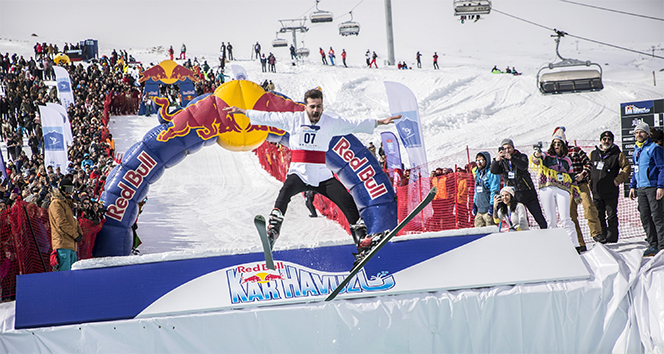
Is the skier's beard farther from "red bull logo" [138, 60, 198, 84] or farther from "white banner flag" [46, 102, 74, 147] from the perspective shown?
"red bull logo" [138, 60, 198, 84]

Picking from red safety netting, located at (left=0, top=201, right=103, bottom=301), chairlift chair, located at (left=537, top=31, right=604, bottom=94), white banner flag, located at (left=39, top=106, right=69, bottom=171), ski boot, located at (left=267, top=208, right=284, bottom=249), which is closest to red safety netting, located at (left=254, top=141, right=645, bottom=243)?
ski boot, located at (left=267, top=208, right=284, bottom=249)

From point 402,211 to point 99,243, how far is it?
14.7 ft

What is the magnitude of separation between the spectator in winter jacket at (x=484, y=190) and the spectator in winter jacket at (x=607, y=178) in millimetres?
1225

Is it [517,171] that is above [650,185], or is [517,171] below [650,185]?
above

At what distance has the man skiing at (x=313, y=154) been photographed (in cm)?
500

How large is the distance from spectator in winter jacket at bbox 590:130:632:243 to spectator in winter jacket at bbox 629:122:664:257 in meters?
0.51

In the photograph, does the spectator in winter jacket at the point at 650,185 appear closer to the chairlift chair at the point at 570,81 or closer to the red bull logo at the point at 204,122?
the red bull logo at the point at 204,122

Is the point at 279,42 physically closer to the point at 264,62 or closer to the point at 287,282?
the point at 264,62

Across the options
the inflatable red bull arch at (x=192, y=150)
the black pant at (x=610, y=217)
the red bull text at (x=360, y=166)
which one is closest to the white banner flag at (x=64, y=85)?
the inflatable red bull arch at (x=192, y=150)

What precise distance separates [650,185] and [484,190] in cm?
196

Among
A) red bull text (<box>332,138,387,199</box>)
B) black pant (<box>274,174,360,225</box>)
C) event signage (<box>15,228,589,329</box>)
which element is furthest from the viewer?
red bull text (<box>332,138,387,199</box>)

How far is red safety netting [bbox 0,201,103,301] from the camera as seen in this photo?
19.1ft

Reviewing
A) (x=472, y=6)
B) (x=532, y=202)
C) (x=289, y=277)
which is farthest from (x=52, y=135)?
(x=472, y=6)

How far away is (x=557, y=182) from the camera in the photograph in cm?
643
